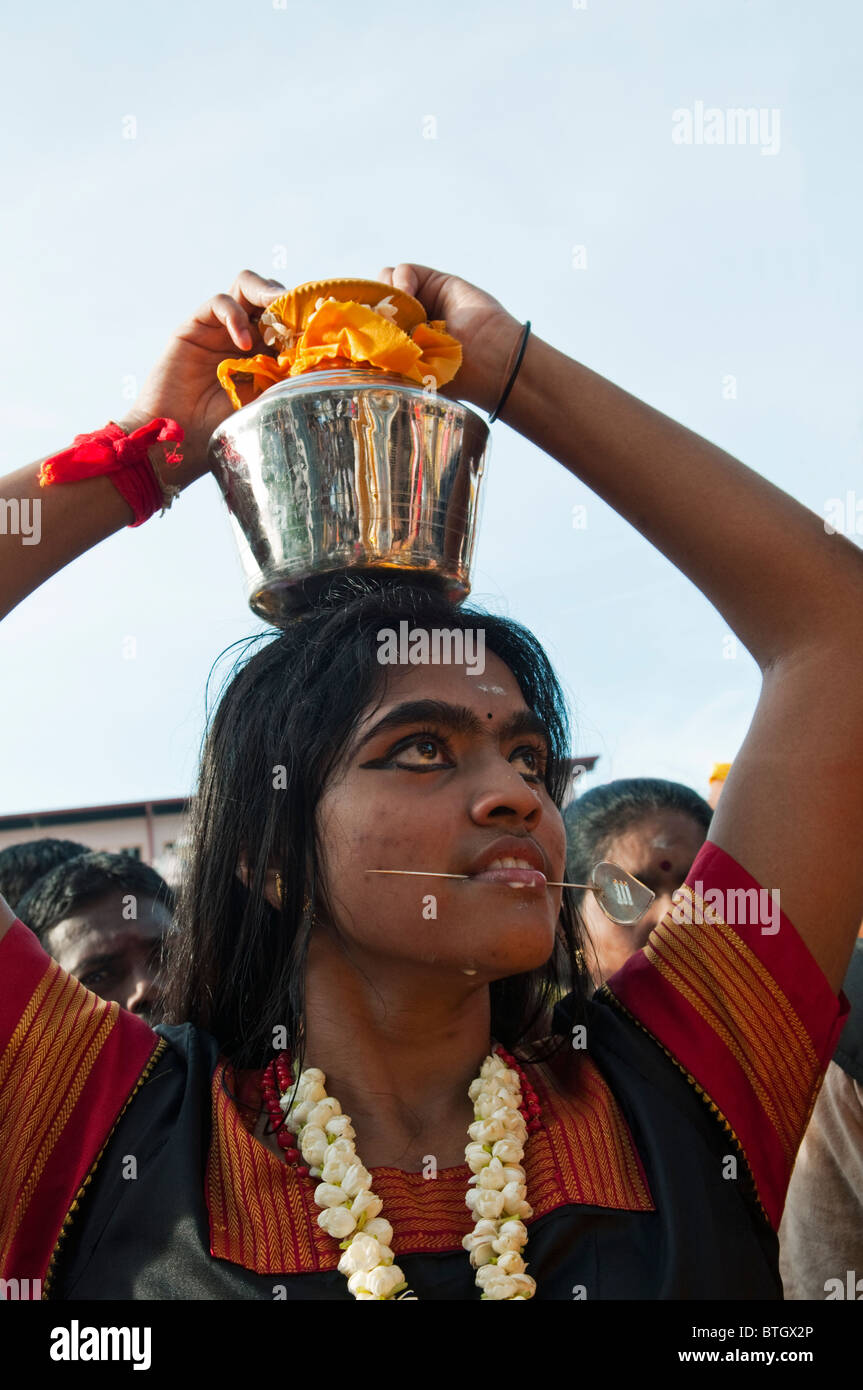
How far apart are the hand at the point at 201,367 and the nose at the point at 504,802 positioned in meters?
0.92

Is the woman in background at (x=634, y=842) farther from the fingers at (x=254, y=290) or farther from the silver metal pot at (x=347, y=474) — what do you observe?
the fingers at (x=254, y=290)

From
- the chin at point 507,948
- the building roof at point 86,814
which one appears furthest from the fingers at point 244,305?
the building roof at point 86,814

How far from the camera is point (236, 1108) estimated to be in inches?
86.4

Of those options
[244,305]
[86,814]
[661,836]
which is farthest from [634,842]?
[86,814]

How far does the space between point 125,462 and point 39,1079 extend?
3.76 ft

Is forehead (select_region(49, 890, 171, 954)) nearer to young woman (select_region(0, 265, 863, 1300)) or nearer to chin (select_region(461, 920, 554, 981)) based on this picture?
young woman (select_region(0, 265, 863, 1300))

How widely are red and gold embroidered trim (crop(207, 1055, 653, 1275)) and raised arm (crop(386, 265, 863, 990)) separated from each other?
524mm

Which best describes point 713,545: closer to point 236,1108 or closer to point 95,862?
point 236,1108

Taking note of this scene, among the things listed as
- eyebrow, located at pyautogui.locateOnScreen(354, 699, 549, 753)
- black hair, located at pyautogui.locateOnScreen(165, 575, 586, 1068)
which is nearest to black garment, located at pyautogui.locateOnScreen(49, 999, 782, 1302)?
black hair, located at pyautogui.locateOnScreen(165, 575, 586, 1068)

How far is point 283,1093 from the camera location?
2266 mm

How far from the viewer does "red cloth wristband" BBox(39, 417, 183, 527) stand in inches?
97.2

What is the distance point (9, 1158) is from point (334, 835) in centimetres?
72
